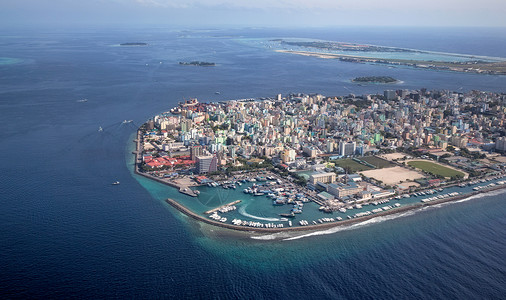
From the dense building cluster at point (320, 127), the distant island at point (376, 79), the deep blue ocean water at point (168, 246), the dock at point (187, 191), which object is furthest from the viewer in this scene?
the distant island at point (376, 79)

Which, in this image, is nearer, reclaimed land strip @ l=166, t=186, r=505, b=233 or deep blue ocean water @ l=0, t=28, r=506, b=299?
deep blue ocean water @ l=0, t=28, r=506, b=299

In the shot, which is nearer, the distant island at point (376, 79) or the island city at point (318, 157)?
the island city at point (318, 157)

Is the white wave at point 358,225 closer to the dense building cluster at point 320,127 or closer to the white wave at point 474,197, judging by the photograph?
the white wave at point 474,197

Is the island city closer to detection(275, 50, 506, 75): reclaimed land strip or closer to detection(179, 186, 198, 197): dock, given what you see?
detection(179, 186, 198, 197): dock

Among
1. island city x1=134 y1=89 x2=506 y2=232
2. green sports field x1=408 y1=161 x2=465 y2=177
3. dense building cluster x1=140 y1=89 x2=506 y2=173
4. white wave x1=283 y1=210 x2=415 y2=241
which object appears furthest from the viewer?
dense building cluster x1=140 y1=89 x2=506 y2=173

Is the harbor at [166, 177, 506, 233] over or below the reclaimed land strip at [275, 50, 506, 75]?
below

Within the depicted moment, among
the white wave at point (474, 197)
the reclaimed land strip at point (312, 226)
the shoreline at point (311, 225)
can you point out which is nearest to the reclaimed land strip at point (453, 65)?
the white wave at point (474, 197)

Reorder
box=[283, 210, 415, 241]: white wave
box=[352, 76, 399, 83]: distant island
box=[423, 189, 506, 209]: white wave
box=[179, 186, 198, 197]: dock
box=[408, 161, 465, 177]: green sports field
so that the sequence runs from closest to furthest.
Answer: box=[283, 210, 415, 241]: white wave < box=[423, 189, 506, 209]: white wave < box=[179, 186, 198, 197]: dock < box=[408, 161, 465, 177]: green sports field < box=[352, 76, 399, 83]: distant island

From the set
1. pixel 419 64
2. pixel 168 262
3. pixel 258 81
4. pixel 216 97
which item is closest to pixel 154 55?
pixel 258 81

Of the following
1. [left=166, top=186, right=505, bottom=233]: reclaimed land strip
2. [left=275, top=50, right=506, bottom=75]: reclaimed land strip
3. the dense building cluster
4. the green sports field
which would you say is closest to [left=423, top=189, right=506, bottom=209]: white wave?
[left=166, top=186, right=505, bottom=233]: reclaimed land strip

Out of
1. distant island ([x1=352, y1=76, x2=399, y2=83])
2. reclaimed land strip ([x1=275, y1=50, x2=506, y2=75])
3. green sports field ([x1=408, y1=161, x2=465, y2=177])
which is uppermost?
reclaimed land strip ([x1=275, y1=50, x2=506, y2=75])

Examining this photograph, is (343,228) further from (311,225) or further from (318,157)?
(318,157)
